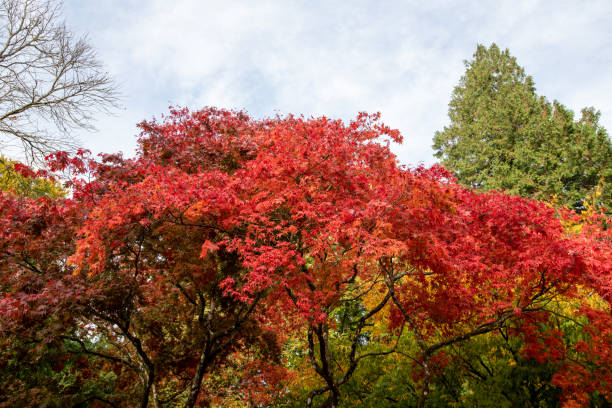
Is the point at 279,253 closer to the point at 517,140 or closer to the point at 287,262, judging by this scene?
the point at 287,262

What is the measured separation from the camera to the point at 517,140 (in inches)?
972

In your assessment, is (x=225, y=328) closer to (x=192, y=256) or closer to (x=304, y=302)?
(x=192, y=256)

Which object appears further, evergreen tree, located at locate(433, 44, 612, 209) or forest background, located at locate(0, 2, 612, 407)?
evergreen tree, located at locate(433, 44, 612, 209)

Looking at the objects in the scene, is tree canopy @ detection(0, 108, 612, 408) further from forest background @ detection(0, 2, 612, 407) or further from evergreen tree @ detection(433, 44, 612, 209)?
evergreen tree @ detection(433, 44, 612, 209)

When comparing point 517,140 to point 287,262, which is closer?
point 287,262

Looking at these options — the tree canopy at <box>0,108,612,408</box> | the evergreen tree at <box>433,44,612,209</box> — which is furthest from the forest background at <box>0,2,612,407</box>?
the evergreen tree at <box>433,44,612,209</box>

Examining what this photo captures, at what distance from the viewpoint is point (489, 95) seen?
29.1 metres

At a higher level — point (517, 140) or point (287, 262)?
point (517, 140)

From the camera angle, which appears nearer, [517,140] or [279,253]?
[279,253]

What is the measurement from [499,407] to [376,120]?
5.83 meters

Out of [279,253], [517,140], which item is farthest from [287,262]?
[517,140]

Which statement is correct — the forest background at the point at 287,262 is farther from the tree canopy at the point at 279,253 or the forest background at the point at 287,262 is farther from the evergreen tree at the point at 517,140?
the evergreen tree at the point at 517,140

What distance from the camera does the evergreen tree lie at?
22094 millimetres

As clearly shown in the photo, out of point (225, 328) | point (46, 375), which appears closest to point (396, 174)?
point (225, 328)
